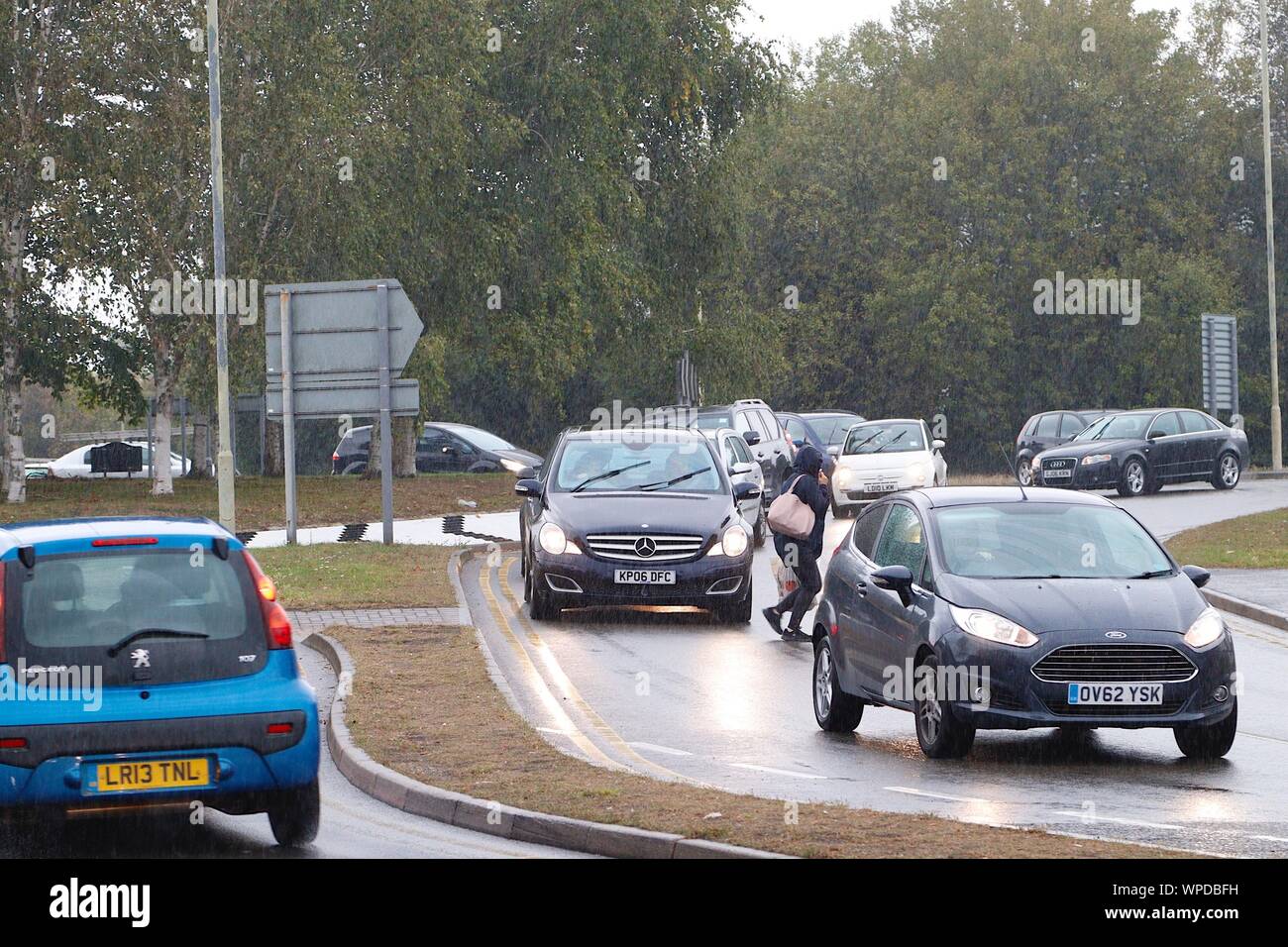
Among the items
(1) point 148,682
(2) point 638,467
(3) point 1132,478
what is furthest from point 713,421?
(1) point 148,682

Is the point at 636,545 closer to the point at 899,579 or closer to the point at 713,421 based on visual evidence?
the point at 899,579

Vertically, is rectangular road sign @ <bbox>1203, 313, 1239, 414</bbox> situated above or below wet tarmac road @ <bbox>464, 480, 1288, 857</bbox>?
above

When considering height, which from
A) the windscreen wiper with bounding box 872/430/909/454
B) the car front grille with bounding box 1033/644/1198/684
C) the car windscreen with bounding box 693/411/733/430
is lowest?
the car front grille with bounding box 1033/644/1198/684

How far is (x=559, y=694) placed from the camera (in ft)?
45.9

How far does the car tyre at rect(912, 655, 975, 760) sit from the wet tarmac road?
0.11 m

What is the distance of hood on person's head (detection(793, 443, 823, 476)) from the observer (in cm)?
1784

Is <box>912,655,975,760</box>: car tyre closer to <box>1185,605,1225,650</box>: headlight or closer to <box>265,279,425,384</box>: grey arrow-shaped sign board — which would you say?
<box>1185,605,1225,650</box>: headlight

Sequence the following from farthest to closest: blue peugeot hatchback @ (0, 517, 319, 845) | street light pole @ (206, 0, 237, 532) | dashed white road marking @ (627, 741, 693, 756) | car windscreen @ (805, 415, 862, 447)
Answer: car windscreen @ (805, 415, 862, 447), street light pole @ (206, 0, 237, 532), dashed white road marking @ (627, 741, 693, 756), blue peugeot hatchback @ (0, 517, 319, 845)

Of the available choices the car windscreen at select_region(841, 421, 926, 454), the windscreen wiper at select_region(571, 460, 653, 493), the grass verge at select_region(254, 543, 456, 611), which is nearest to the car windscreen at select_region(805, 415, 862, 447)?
the car windscreen at select_region(841, 421, 926, 454)

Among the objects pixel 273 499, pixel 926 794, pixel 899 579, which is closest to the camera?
pixel 926 794

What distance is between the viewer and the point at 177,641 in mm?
8359

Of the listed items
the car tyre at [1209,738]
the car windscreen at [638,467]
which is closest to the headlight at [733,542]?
the car windscreen at [638,467]

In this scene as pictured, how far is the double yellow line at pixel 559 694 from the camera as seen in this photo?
1103cm

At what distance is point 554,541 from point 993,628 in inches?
300
